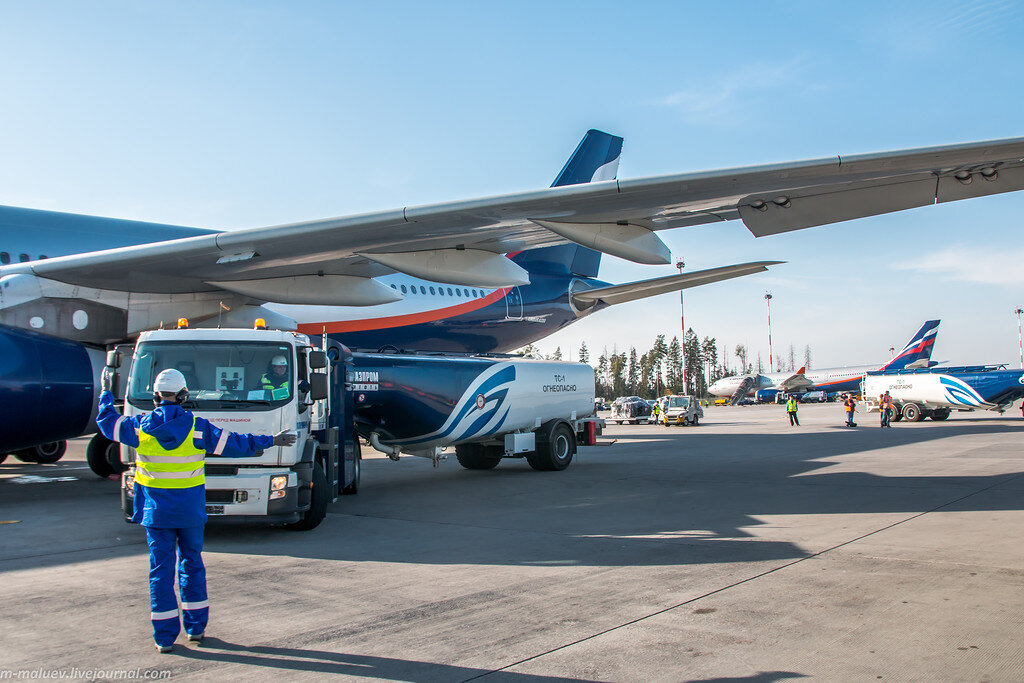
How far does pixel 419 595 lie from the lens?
6.08 m

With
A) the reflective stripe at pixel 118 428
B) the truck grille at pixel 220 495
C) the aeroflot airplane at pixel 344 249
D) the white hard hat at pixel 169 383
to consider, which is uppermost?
the aeroflot airplane at pixel 344 249

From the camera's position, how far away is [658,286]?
17406 mm

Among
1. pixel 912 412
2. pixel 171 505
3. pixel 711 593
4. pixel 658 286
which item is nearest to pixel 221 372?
pixel 171 505

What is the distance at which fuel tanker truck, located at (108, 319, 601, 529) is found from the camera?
27.0 feet

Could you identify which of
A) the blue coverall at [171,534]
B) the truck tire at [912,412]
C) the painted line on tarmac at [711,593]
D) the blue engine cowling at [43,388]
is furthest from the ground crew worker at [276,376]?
the truck tire at [912,412]

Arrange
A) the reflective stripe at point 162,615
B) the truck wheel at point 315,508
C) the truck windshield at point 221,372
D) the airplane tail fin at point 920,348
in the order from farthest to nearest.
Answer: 1. the airplane tail fin at point 920,348
2. the truck wheel at point 315,508
3. the truck windshield at point 221,372
4. the reflective stripe at point 162,615

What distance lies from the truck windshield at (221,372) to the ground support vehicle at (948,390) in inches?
1282

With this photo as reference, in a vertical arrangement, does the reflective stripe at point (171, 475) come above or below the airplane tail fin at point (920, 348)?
below

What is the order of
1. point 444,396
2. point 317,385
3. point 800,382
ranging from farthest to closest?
point 800,382 → point 444,396 → point 317,385

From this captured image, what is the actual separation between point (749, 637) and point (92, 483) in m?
12.5

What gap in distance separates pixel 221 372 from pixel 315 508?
73.5 inches

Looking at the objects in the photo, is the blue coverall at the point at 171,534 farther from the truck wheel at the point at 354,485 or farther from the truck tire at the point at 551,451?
the truck tire at the point at 551,451

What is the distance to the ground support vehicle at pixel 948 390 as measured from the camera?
32.5 m

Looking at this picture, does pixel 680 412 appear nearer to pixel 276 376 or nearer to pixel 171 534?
pixel 276 376
